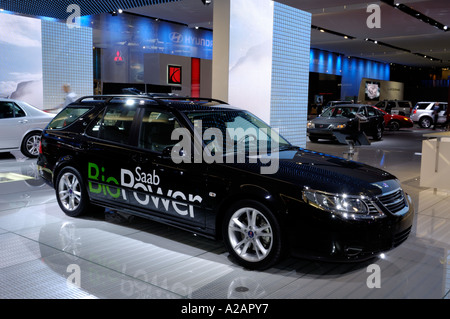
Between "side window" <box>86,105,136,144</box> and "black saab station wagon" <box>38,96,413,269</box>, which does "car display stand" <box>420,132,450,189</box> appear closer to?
"black saab station wagon" <box>38,96,413,269</box>

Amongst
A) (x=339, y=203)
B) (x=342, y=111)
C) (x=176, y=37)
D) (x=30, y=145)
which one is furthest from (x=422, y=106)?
(x=339, y=203)

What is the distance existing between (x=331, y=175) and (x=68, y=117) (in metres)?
3.40

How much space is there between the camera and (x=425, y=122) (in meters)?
26.6

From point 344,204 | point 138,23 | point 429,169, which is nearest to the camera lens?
point 344,204

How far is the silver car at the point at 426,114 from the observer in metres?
26.3

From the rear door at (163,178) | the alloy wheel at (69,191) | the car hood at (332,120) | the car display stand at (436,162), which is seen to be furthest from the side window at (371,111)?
the rear door at (163,178)

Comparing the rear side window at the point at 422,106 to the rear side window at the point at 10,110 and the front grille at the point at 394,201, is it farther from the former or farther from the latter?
the front grille at the point at 394,201

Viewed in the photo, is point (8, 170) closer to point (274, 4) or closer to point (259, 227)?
point (274, 4)

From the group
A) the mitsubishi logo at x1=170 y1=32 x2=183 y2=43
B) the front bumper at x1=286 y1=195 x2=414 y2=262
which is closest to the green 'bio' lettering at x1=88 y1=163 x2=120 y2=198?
the front bumper at x1=286 y1=195 x2=414 y2=262

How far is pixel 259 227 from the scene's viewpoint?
3.96 meters

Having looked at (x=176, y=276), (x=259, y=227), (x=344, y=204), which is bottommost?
(x=176, y=276)

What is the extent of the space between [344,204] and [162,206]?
1.81m

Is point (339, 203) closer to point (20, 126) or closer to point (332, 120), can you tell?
point (20, 126)

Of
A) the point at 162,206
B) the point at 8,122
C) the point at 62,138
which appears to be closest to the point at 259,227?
the point at 162,206
